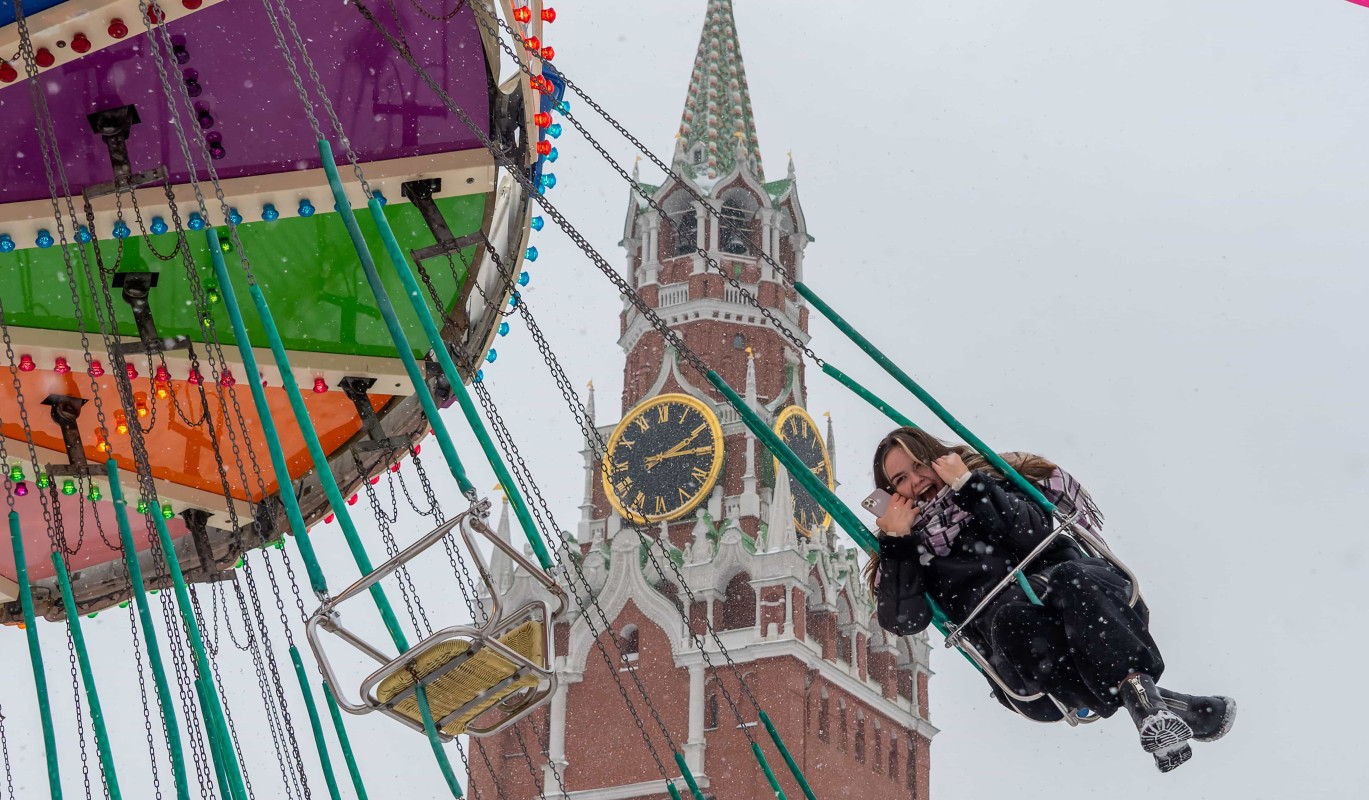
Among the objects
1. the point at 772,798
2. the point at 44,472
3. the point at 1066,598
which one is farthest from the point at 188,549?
the point at 772,798

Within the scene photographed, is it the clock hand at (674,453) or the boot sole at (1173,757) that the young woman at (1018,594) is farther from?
the clock hand at (674,453)

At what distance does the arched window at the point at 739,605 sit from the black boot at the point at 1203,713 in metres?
45.5

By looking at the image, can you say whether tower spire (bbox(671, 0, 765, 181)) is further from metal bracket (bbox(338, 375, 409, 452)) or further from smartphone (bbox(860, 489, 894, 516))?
smartphone (bbox(860, 489, 894, 516))

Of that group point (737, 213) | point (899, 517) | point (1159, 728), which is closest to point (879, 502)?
point (899, 517)

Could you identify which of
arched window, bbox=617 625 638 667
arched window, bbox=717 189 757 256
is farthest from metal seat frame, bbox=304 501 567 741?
arched window, bbox=717 189 757 256

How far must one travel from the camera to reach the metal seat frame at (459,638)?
6.16 metres

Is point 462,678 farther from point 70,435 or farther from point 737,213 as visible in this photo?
point 737,213

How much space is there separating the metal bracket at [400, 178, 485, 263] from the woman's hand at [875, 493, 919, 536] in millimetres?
4119

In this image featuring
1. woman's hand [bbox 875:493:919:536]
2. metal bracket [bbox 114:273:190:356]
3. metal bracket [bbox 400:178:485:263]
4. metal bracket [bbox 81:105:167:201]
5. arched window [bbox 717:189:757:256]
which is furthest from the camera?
arched window [bbox 717:189:757:256]

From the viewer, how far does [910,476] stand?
6586 millimetres

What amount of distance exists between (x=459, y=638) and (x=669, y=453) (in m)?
47.8

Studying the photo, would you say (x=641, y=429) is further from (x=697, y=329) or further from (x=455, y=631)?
(x=455, y=631)

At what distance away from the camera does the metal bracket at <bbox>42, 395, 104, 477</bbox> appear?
1109cm

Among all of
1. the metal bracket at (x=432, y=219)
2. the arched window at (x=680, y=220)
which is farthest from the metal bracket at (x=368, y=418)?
the arched window at (x=680, y=220)
